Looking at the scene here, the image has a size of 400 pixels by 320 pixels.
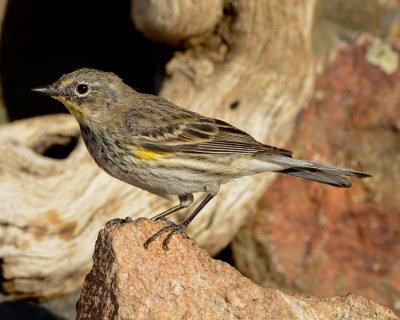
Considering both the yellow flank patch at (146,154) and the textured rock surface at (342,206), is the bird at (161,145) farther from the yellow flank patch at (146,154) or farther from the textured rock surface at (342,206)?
the textured rock surface at (342,206)

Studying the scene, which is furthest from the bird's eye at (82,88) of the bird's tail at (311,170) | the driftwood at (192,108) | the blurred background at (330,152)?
the blurred background at (330,152)

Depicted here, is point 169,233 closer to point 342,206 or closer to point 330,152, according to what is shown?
point 342,206

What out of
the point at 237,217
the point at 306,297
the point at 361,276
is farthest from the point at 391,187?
the point at 306,297

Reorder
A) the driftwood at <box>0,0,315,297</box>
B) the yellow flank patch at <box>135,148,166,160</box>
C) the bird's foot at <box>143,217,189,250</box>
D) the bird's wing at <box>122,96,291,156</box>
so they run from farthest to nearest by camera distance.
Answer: the driftwood at <box>0,0,315,297</box>, the bird's wing at <box>122,96,291,156</box>, the yellow flank patch at <box>135,148,166,160</box>, the bird's foot at <box>143,217,189,250</box>

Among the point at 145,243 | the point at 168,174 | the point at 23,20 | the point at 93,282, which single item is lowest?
the point at 93,282

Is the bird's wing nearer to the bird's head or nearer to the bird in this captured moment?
the bird

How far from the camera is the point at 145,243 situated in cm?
604

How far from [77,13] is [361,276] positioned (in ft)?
18.4

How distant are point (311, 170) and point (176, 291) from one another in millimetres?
2240

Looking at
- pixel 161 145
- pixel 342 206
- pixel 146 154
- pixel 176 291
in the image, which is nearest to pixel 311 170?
pixel 161 145

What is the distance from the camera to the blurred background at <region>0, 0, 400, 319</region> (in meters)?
9.94

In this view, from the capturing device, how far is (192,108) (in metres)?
9.59

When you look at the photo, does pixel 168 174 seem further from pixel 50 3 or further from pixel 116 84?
pixel 50 3

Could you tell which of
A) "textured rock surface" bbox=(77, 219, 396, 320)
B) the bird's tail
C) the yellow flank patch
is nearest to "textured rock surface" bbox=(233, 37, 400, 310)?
the bird's tail
